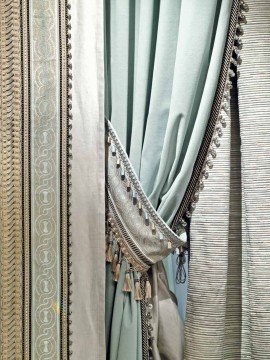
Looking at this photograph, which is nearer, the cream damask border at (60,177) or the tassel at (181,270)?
the cream damask border at (60,177)

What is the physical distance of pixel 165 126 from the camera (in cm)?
158

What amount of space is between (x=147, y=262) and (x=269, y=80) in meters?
0.60

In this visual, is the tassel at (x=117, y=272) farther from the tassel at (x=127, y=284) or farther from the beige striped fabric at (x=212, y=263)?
the beige striped fabric at (x=212, y=263)

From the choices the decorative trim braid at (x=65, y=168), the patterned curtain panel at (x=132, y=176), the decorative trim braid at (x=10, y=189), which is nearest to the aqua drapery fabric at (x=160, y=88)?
the patterned curtain panel at (x=132, y=176)

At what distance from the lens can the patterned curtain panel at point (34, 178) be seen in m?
1.46

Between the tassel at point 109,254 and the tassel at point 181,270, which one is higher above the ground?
the tassel at point 109,254

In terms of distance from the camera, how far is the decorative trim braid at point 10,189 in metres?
1.46

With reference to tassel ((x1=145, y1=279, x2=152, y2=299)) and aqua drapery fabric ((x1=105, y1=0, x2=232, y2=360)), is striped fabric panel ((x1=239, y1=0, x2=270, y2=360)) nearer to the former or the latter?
aqua drapery fabric ((x1=105, y1=0, x2=232, y2=360))


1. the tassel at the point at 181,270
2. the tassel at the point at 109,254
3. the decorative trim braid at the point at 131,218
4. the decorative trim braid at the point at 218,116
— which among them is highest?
the decorative trim braid at the point at 218,116

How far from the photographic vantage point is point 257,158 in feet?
4.95

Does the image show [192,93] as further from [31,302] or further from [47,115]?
[31,302]

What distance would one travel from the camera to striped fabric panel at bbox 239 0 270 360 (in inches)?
59.2

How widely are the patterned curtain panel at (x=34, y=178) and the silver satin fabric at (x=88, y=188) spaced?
0.03 meters

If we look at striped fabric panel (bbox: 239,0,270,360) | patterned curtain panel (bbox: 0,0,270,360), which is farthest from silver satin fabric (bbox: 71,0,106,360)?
striped fabric panel (bbox: 239,0,270,360)
